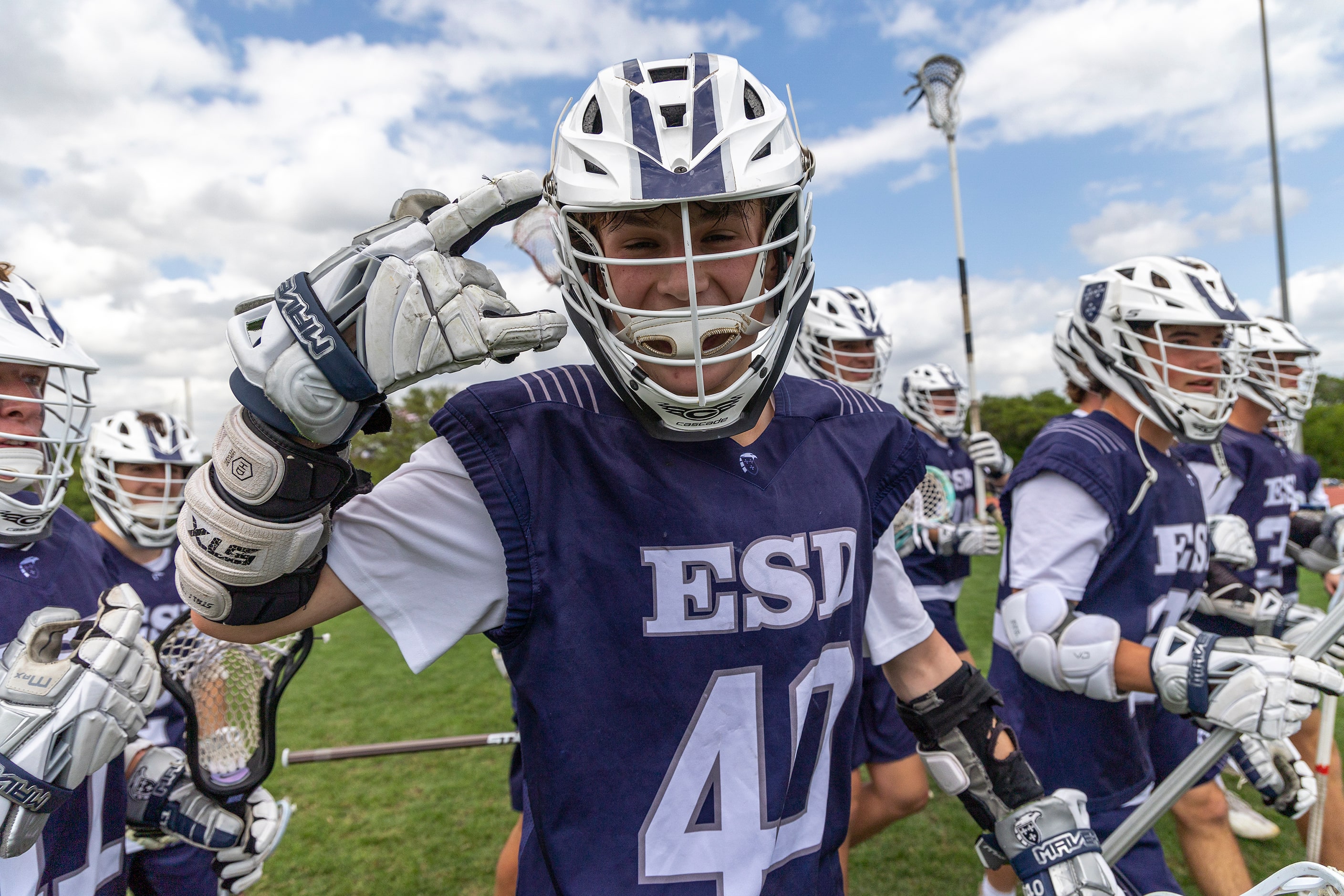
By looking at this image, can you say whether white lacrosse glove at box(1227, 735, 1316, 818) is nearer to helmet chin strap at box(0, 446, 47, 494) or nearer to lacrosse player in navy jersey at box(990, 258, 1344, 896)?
lacrosse player in navy jersey at box(990, 258, 1344, 896)

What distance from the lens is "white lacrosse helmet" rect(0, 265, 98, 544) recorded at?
84.6 inches

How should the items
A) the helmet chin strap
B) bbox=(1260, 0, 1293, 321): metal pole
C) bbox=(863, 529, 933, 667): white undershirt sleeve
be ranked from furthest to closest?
bbox=(1260, 0, 1293, 321): metal pole < the helmet chin strap < bbox=(863, 529, 933, 667): white undershirt sleeve

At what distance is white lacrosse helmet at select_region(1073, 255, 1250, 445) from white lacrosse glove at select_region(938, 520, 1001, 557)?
2318mm

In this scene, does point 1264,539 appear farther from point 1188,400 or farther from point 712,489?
point 712,489

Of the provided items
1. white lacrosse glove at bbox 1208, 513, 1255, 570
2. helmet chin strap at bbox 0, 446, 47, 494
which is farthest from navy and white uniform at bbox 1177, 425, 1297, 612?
helmet chin strap at bbox 0, 446, 47, 494

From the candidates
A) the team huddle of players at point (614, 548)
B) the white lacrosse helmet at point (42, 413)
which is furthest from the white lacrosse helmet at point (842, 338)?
the white lacrosse helmet at point (42, 413)

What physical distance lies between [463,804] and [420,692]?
11.1 ft

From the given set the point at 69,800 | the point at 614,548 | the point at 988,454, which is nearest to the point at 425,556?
the point at 614,548

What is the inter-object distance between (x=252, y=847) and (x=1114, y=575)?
127 inches

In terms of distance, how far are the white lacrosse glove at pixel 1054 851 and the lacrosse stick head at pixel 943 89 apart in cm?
1508

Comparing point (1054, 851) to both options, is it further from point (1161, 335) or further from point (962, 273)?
point (962, 273)

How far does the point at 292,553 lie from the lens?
1289 mm

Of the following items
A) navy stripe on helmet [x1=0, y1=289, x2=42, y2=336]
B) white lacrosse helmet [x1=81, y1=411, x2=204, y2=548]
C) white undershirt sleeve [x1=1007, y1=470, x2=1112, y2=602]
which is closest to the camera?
navy stripe on helmet [x1=0, y1=289, x2=42, y2=336]

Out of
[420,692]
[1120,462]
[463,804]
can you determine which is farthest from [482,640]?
[1120,462]
